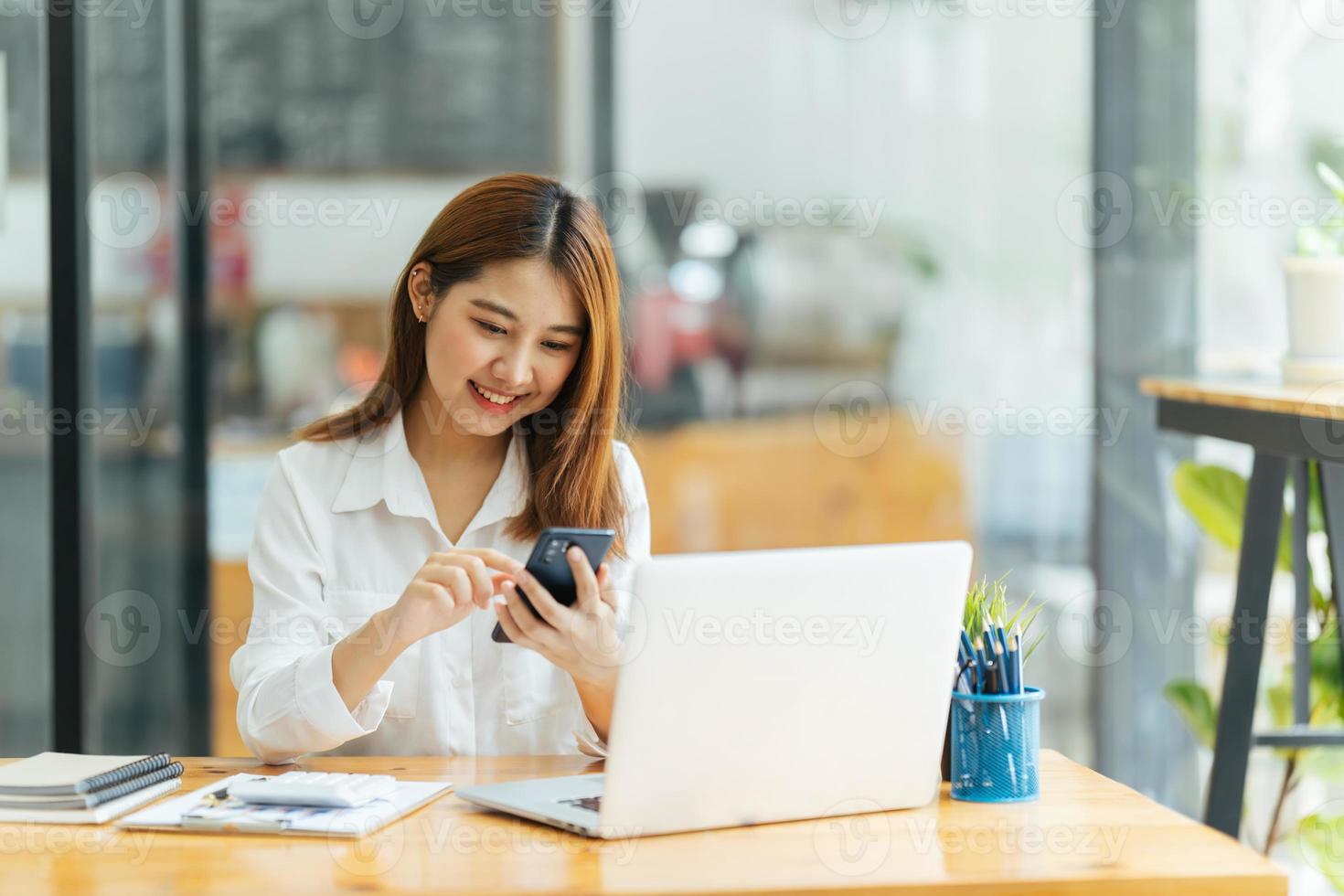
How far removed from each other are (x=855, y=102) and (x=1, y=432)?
7.24ft

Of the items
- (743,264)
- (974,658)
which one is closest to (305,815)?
(974,658)

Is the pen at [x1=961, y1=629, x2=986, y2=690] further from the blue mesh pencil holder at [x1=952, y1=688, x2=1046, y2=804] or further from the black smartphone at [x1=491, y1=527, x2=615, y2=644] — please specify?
the black smartphone at [x1=491, y1=527, x2=615, y2=644]

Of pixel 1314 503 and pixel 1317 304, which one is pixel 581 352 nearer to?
pixel 1317 304

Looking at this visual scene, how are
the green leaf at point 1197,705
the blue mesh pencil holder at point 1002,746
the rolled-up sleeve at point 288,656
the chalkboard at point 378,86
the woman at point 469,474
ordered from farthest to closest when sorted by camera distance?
1. the chalkboard at point 378,86
2. the green leaf at point 1197,705
3. the woman at point 469,474
4. the rolled-up sleeve at point 288,656
5. the blue mesh pencil holder at point 1002,746

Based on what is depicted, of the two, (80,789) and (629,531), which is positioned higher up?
(629,531)

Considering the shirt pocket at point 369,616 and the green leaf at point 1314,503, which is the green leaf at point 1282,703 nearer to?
the green leaf at point 1314,503

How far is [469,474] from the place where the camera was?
1868 mm

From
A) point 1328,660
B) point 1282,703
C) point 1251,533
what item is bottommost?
point 1282,703

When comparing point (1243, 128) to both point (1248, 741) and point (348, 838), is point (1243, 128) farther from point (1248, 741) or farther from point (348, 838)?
point (348, 838)

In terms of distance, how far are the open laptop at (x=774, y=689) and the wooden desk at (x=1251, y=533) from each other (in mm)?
785

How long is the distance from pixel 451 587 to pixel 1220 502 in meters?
1.42

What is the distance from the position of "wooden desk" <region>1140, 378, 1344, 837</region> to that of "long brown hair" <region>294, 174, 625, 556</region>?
0.86 metres

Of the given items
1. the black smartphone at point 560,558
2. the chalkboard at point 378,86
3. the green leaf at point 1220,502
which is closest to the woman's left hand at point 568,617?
the black smartphone at point 560,558

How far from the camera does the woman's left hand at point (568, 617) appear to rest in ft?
4.65
